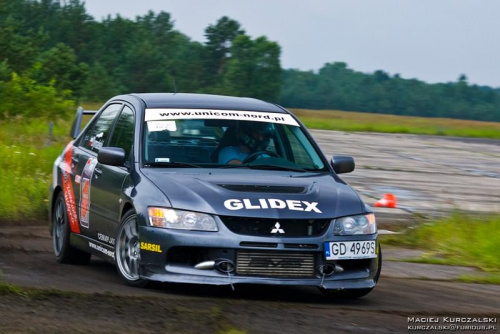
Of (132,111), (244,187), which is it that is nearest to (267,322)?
(244,187)

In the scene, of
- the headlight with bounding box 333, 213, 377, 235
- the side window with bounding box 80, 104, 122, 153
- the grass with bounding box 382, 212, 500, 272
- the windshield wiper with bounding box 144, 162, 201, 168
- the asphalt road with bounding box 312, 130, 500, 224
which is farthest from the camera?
the asphalt road with bounding box 312, 130, 500, 224

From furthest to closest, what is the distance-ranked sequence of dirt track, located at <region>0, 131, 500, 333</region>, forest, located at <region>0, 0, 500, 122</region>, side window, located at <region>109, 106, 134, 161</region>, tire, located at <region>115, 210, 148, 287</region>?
forest, located at <region>0, 0, 500, 122</region>, side window, located at <region>109, 106, 134, 161</region>, tire, located at <region>115, 210, 148, 287</region>, dirt track, located at <region>0, 131, 500, 333</region>

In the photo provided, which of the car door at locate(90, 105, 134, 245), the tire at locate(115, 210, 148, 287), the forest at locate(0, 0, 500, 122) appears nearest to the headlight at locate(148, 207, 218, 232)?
the tire at locate(115, 210, 148, 287)

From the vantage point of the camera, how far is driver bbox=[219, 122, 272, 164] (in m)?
8.23

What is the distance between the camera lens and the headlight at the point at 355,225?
23.9 ft

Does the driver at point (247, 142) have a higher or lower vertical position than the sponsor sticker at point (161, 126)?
lower

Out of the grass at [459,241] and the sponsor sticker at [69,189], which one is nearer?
the sponsor sticker at [69,189]

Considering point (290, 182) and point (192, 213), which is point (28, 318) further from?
point (290, 182)

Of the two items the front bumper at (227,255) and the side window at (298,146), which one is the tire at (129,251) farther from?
the side window at (298,146)

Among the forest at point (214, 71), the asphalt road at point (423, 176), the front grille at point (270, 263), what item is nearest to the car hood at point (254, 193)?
the front grille at point (270, 263)

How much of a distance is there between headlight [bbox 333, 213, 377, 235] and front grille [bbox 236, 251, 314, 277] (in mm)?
314

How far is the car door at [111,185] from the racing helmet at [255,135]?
0.85 meters

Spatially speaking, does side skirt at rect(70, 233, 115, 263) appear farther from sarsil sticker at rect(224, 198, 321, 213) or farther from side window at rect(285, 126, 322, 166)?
side window at rect(285, 126, 322, 166)

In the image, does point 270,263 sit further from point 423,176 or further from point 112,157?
point 423,176
